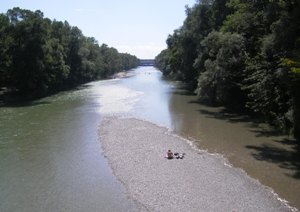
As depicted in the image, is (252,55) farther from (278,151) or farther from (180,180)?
(180,180)

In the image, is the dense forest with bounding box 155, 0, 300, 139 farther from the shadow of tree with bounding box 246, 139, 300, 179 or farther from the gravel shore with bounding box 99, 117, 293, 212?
the gravel shore with bounding box 99, 117, 293, 212

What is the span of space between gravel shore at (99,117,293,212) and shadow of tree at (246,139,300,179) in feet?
8.49

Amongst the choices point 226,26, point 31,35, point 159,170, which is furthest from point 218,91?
point 31,35

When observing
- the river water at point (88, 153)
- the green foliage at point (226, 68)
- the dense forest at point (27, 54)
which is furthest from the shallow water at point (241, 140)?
the dense forest at point (27, 54)

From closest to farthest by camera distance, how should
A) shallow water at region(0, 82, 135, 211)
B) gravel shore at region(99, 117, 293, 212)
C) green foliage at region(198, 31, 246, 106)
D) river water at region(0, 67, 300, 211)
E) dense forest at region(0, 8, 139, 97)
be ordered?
gravel shore at region(99, 117, 293, 212) < shallow water at region(0, 82, 135, 211) < river water at region(0, 67, 300, 211) < green foliage at region(198, 31, 246, 106) < dense forest at region(0, 8, 139, 97)

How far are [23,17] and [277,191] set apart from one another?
51.2 meters

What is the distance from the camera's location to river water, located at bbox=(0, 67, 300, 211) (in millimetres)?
17625

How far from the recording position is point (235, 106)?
42.1 metres

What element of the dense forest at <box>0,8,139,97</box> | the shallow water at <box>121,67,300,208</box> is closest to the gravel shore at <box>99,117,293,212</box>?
the shallow water at <box>121,67,300,208</box>

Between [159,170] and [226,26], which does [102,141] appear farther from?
[226,26]

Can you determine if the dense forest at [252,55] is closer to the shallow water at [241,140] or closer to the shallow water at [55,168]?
the shallow water at [241,140]

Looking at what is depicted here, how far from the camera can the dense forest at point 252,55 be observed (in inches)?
970

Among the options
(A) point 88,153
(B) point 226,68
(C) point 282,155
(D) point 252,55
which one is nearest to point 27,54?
(B) point 226,68

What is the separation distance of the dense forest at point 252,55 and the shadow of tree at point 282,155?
5.19 ft
